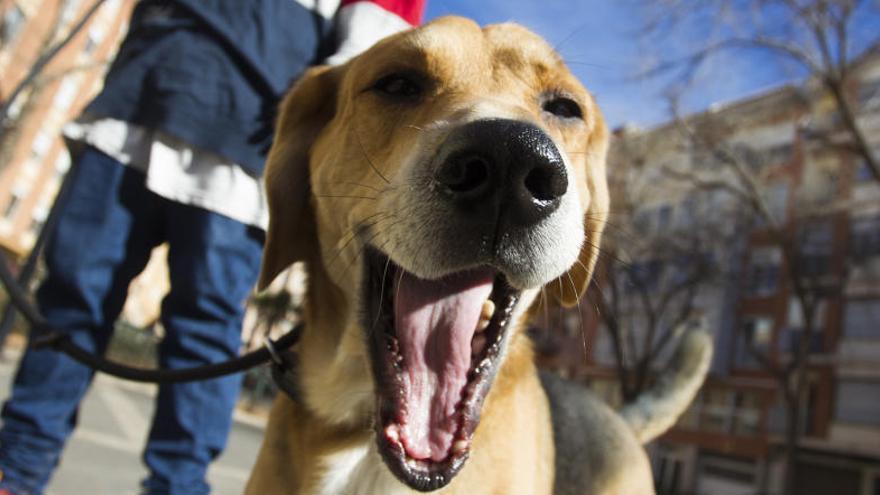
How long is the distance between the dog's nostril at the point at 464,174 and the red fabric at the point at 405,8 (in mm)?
1518

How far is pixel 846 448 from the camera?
88.8 ft

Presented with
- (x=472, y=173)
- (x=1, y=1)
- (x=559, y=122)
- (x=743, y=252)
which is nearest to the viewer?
(x=472, y=173)

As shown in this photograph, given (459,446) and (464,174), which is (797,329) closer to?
(459,446)

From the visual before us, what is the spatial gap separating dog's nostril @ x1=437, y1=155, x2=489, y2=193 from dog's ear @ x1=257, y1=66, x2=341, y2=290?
37.3 inches

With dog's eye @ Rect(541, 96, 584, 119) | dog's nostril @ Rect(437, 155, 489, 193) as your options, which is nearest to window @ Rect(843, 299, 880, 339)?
dog's eye @ Rect(541, 96, 584, 119)

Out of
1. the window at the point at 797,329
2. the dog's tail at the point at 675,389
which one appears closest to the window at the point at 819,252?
the window at the point at 797,329

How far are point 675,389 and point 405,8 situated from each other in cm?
265

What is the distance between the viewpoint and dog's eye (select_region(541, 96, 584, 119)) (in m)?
2.42

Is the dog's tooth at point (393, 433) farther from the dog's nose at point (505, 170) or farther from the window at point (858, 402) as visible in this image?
the window at point (858, 402)

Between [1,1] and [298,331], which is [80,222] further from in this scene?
[1,1]

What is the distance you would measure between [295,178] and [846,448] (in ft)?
102

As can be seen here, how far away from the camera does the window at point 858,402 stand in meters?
27.7

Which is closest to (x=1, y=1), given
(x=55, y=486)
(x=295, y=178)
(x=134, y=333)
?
(x=134, y=333)

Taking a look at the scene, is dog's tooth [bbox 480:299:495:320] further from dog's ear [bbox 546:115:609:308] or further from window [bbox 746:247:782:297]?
window [bbox 746:247:782:297]
